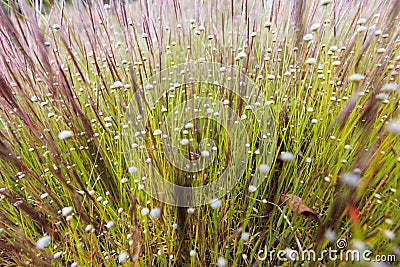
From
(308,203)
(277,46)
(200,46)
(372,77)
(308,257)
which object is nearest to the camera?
(308,257)

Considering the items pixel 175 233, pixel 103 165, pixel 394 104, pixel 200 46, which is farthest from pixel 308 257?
pixel 200 46

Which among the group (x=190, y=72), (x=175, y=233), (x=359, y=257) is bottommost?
(x=175, y=233)

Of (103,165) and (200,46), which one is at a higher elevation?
(200,46)

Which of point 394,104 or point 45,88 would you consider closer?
point 394,104

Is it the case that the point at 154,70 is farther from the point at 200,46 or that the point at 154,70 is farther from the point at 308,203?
the point at 308,203

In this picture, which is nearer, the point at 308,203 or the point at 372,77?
the point at 308,203

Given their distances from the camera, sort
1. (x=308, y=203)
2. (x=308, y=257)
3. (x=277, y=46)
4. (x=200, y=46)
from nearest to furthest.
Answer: (x=308, y=257)
(x=308, y=203)
(x=277, y=46)
(x=200, y=46)

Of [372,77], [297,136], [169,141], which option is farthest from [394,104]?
[169,141]

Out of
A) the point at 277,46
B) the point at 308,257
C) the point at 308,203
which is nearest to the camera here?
the point at 308,257

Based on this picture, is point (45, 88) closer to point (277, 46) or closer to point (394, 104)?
point (277, 46)
